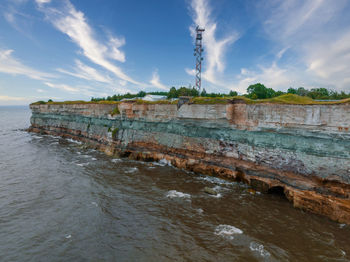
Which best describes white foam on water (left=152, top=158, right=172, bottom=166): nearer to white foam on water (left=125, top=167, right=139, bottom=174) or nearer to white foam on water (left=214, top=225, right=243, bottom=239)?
white foam on water (left=125, top=167, right=139, bottom=174)

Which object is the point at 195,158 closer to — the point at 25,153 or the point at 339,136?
the point at 339,136

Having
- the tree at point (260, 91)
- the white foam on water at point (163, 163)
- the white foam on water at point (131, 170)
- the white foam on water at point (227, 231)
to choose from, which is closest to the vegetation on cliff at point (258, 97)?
the tree at point (260, 91)

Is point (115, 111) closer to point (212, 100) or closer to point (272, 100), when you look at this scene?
point (212, 100)

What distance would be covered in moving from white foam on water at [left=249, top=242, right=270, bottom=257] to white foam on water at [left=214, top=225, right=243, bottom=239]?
37.3 inches

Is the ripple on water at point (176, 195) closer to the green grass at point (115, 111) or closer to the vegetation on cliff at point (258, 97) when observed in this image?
the vegetation on cliff at point (258, 97)

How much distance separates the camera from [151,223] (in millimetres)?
10102

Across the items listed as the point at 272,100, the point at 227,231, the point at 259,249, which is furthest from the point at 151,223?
the point at 272,100

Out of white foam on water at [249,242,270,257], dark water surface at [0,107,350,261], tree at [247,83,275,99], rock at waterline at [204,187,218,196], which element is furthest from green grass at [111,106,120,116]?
tree at [247,83,275,99]

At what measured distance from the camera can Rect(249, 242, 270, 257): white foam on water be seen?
8030mm

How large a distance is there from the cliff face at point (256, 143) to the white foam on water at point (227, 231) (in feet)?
18.5

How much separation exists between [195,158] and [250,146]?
6.02 meters

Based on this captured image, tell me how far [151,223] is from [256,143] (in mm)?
10827

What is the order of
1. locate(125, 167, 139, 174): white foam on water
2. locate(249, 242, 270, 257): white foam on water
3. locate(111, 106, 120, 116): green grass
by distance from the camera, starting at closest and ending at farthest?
locate(249, 242, 270, 257): white foam on water
locate(125, 167, 139, 174): white foam on water
locate(111, 106, 120, 116): green grass

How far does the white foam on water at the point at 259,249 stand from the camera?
26.3 feet
